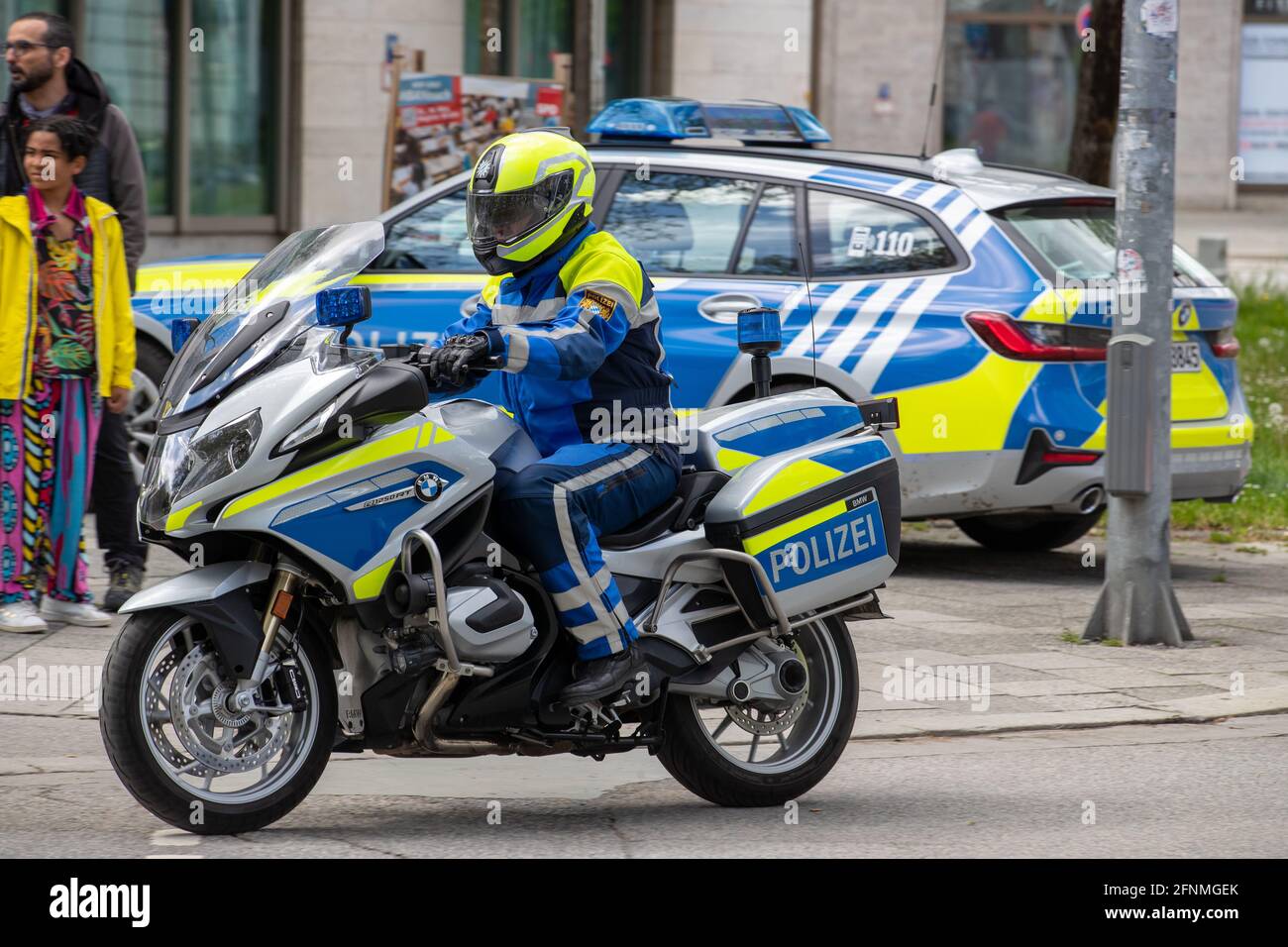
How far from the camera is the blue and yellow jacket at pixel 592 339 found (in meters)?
5.32

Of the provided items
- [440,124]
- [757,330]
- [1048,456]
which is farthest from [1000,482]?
[440,124]

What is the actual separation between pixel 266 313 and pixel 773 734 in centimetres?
186

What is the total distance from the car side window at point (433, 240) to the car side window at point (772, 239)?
129 centimetres

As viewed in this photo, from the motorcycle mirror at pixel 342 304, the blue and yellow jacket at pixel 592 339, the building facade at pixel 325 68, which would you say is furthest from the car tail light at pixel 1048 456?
the motorcycle mirror at pixel 342 304

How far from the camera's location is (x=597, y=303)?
17.4 feet

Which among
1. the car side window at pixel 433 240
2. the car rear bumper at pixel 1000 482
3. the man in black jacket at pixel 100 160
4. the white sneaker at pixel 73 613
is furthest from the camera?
the car side window at pixel 433 240

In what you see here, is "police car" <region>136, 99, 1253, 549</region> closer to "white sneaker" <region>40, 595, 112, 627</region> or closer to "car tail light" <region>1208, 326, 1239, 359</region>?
"car tail light" <region>1208, 326, 1239, 359</region>

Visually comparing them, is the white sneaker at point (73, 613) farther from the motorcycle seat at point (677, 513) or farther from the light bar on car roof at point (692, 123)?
the light bar on car roof at point (692, 123)

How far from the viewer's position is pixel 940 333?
29.9ft

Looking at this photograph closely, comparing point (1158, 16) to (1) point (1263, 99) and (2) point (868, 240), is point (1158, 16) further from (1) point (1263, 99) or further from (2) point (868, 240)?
(1) point (1263, 99)

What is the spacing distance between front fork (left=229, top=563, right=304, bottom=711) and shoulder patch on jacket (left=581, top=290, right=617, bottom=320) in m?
0.99

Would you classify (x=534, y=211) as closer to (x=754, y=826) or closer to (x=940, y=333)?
(x=754, y=826)

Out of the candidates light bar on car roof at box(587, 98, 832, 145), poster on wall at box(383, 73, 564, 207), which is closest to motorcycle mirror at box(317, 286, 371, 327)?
light bar on car roof at box(587, 98, 832, 145)

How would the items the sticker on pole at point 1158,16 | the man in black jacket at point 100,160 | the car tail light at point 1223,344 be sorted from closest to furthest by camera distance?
the man in black jacket at point 100,160, the sticker on pole at point 1158,16, the car tail light at point 1223,344
